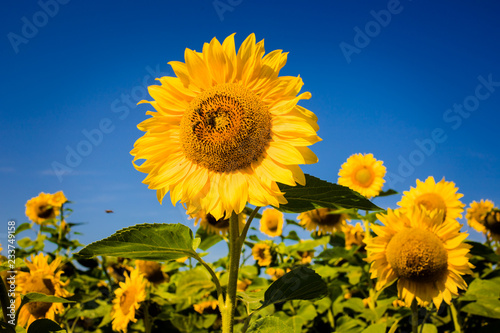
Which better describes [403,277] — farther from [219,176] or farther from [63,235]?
[63,235]

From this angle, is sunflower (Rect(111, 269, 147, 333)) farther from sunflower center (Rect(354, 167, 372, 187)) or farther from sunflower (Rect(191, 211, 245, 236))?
sunflower center (Rect(354, 167, 372, 187))

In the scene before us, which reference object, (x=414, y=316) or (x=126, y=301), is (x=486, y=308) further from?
(x=126, y=301)

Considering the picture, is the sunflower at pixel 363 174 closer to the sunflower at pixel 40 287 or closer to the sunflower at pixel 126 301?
the sunflower at pixel 126 301

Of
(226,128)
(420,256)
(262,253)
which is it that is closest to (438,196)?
(420,256)

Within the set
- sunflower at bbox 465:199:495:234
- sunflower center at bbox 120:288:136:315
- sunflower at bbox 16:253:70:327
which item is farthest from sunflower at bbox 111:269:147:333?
sunflower at bbox 465:199:495:234
